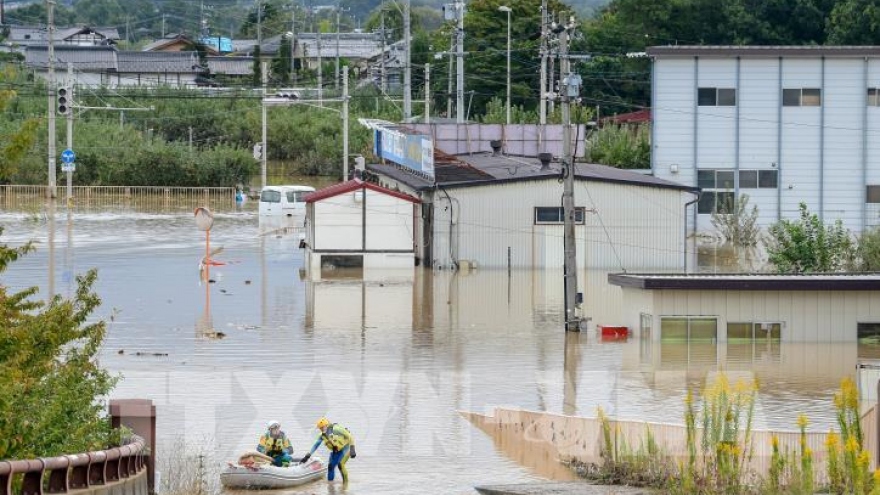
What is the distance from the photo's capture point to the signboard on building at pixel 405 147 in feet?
163

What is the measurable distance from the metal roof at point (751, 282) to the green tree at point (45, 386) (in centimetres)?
1494

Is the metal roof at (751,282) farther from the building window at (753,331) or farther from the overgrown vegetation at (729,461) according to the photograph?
the overgrown vegetation at (729,461)

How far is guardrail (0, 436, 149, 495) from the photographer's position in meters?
13.8

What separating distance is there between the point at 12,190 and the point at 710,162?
32.3 metres

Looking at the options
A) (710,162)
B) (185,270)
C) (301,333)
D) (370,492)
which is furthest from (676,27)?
(370,492)

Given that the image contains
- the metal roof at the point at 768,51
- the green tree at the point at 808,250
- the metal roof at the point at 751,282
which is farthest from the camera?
the metal roof at the point at 768,51

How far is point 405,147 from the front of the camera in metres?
55.1

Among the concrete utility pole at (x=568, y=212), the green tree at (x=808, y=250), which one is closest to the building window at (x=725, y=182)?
the green tree at (x=808, y=250)

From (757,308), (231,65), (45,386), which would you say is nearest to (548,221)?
(757,308)

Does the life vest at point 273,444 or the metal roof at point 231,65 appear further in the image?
the metal roof at point 231,65

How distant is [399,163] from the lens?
57156 mm

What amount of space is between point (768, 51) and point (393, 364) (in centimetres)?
2940

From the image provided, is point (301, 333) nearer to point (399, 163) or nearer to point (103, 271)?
point (103, 271)

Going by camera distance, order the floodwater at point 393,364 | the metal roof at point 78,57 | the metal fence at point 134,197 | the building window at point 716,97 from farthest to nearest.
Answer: the metal roof at point 78,57 → the metal fence at point 134,197 → the building window at point 716,97 → the floodwater at point 393,364
